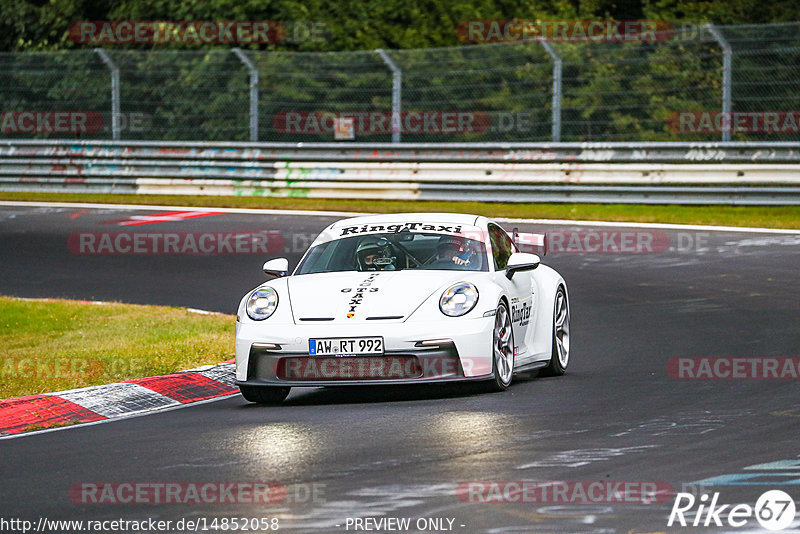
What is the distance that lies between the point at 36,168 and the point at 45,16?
258 inches

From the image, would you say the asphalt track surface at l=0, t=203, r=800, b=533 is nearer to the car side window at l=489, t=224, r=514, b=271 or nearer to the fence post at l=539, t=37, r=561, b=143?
the car side window at l=489, t=224, r=514, b=271

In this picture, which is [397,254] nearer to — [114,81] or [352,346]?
[352,346]

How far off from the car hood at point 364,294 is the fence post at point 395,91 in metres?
14.3

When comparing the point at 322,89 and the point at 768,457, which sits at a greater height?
the point at 322,89

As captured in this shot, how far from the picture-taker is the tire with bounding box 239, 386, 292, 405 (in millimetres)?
9062

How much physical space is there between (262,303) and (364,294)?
0.69m

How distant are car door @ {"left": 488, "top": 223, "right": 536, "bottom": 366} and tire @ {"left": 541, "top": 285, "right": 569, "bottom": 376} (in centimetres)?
32

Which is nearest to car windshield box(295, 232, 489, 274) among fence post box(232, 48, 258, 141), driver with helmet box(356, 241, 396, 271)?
driver with helmet box(356, 241, 396, 271)

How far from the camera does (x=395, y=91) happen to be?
2350 centimetres

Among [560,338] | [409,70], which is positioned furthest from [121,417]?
[409,70]

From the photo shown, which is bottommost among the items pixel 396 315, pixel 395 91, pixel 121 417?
pixel 121 417

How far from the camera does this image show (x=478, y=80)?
24.0 m

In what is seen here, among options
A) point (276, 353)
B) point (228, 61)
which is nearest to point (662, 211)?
point (228, 61)

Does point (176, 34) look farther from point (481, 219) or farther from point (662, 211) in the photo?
point (481, 219)
